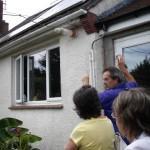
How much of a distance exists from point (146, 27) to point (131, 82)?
1.76 meters

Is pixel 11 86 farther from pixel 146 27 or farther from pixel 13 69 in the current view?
pixel 146 27

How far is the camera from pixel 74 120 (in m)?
7.16

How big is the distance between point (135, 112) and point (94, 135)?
46.2 inches

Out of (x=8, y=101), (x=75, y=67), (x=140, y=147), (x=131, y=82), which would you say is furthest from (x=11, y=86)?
(x=140, y=147)

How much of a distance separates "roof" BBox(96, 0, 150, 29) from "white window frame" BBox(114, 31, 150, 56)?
0.33 meters

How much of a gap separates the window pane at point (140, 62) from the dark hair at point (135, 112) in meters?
3.73

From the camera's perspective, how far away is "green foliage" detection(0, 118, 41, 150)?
7.75 metres

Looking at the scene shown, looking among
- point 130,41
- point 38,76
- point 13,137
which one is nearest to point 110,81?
point 130,41

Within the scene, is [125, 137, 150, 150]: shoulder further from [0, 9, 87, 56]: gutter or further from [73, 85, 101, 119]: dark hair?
[0, 9, 87, 56]: gutter

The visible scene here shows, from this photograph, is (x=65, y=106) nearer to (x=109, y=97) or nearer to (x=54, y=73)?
(x=54, y=73)

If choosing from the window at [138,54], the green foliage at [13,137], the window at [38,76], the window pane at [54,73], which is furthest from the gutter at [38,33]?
the green foliage at [13,137]

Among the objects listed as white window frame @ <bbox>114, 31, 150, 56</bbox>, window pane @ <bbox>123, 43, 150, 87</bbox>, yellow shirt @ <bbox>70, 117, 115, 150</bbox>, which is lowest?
yellow shirt @ <bbox>70, 117, 115, 150</bbox>

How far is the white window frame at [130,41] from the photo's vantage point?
5875 mm

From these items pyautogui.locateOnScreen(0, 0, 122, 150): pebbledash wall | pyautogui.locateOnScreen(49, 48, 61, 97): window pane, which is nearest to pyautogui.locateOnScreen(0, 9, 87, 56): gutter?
pyautogui.locateOnScreen(0, 0, 122, 150): pebbledash wall
